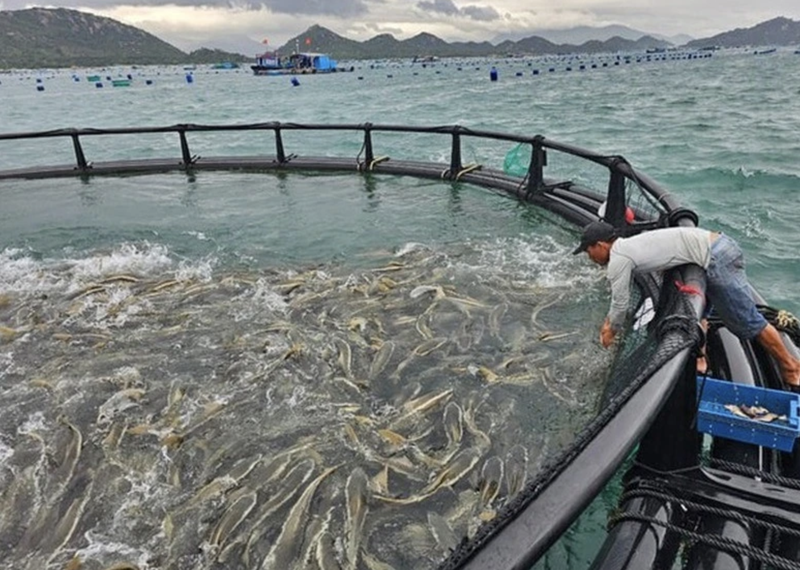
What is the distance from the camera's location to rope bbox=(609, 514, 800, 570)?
2065mm

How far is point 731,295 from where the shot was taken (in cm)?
495

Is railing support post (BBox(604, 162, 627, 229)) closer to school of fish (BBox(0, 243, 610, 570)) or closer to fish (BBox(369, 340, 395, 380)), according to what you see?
school of fish (BBox(0, 243, 610, 570))

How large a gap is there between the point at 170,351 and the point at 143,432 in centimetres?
182

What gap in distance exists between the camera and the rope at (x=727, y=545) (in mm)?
2065

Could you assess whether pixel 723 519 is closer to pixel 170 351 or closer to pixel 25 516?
pixel 25 516

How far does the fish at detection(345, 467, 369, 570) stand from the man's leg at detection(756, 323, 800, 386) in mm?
3536

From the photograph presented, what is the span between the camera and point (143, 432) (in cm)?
580

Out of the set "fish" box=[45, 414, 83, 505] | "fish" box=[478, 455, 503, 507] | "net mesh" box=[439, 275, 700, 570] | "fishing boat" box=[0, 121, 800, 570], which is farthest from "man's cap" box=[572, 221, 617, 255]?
"fish" box=[45, 414, 83, 505]

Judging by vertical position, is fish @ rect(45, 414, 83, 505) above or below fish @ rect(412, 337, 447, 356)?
below

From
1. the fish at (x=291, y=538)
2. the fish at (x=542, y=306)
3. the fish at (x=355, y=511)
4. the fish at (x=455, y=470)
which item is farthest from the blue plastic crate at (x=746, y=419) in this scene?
the fish at (x=542, y=306)

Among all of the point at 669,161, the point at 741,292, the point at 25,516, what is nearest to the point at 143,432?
the point at 25,516

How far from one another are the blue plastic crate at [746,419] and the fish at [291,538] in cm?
311

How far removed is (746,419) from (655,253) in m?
1.97

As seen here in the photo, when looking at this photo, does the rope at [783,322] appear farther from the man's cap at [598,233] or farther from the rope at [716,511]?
the rope at [716,511]
